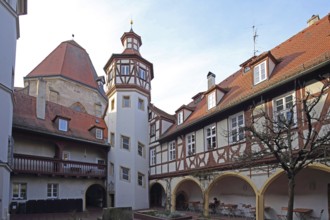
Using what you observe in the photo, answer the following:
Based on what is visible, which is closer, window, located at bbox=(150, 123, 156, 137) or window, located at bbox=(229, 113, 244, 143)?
window, located at bbox=(229, 113, 244, 143)

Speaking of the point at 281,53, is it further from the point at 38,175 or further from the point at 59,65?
the point at 59,65

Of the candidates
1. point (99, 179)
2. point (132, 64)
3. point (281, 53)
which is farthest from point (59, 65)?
point (281, 53)

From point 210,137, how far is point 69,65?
2301cm

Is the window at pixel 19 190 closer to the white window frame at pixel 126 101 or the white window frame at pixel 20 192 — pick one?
the white window frame at pixel 20 192

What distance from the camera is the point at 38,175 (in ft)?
59.7

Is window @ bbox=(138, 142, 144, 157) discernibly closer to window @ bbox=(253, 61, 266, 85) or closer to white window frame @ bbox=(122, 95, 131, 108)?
white window frame @ bbox=(122, 95, 131, 108)

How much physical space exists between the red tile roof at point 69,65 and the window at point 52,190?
1565cm

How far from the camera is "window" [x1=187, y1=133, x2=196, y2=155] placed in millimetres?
17997

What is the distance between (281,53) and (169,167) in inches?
380

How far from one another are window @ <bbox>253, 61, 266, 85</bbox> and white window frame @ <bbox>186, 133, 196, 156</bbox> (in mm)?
5088

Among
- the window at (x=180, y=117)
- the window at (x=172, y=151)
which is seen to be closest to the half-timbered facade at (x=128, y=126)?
the window at (x=172, y=151)

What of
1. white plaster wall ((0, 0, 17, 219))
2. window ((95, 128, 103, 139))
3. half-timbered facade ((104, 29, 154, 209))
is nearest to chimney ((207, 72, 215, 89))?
half-timbered facade ((104, 29, 154, 209))

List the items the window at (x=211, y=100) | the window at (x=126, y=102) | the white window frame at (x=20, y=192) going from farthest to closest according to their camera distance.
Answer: the window at (x=126, y=102) → the white window frame at (x=20, y=192) → the window at (x=211, y=100)

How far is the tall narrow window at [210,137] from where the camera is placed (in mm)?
16219
